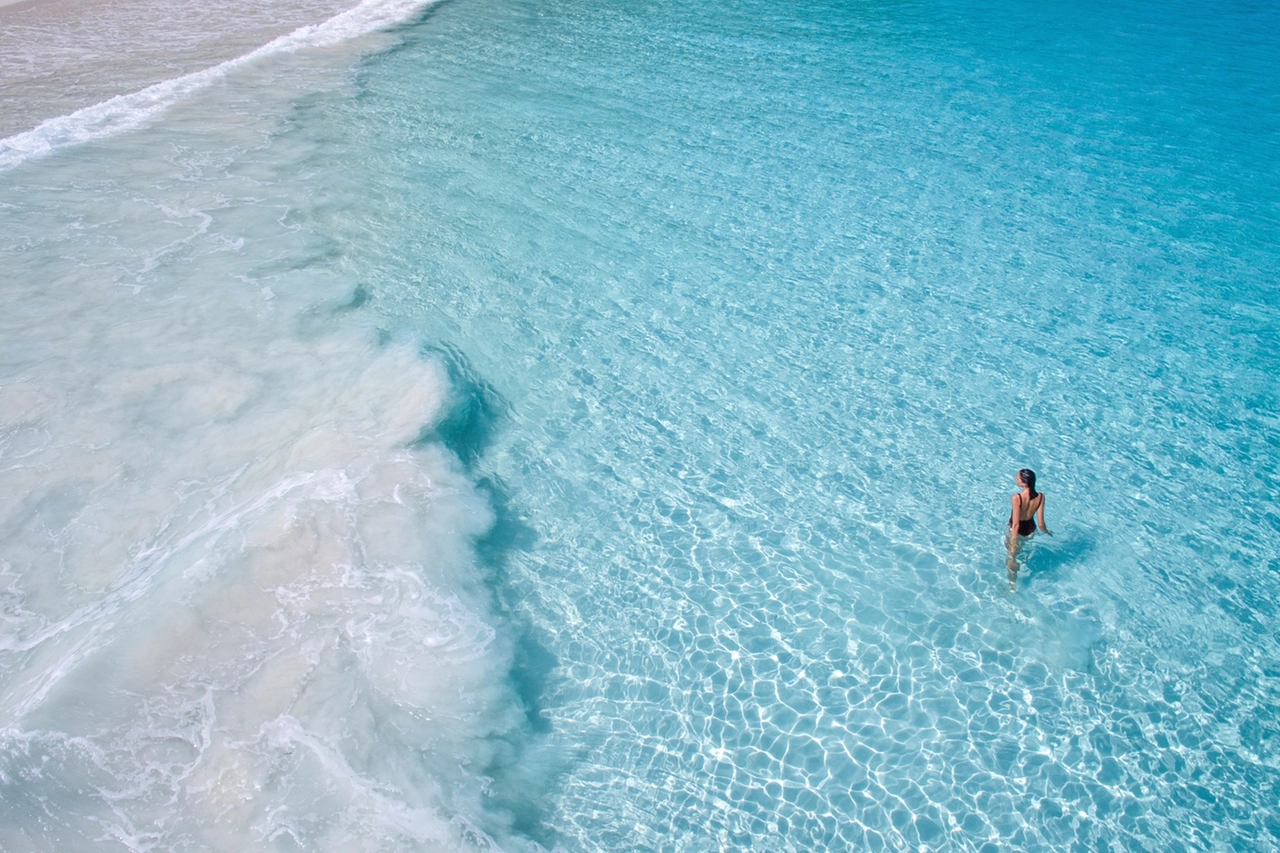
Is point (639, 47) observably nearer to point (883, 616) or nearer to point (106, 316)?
point (106, 316)

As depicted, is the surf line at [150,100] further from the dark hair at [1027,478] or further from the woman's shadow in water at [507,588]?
the dark hair at [1027,478]

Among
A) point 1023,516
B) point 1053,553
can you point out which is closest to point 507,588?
point 1023,516

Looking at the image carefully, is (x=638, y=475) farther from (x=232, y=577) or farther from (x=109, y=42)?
(x=109, y=42)

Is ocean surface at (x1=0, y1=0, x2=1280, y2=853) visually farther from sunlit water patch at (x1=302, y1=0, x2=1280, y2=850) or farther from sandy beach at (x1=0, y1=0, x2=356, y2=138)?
sandy beach at (x1=0, y1=0, x2=356, y2=138)

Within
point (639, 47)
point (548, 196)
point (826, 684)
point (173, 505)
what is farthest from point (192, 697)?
point (639, 47)

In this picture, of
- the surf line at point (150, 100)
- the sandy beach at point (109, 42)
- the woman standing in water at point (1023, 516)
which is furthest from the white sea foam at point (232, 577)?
the sandy beach at point (109, 42)

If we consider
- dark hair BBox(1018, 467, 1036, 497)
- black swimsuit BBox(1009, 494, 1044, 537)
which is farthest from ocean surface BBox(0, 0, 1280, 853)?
dark hair BBox(1018, 467, 1036, 497)

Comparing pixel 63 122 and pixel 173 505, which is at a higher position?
pixel 63 122
